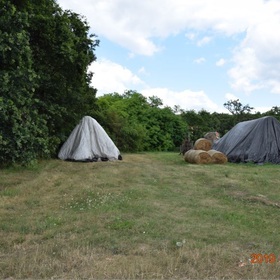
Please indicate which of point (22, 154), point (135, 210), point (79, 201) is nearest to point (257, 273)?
point (135, 210)

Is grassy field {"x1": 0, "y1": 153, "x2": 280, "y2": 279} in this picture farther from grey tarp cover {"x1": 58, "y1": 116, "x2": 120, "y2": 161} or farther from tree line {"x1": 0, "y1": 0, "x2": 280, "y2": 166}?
grey tarp cover {"x1": 58, "y1": 116, "x2": 120, "y2": 161}

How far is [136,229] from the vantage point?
4.38 meters

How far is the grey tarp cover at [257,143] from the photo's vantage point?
1453 centimetres

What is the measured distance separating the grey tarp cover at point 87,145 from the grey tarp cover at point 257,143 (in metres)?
5.77

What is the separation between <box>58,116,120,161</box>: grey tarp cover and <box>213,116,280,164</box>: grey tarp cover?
5.77 m

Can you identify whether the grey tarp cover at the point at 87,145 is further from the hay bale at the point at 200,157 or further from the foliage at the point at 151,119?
the foliage at the point at 151,119

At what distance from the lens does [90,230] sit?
4402 mm

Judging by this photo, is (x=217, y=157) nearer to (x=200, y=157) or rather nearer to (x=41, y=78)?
(x=200, y=157)

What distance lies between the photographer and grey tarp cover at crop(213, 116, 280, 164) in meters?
14.5

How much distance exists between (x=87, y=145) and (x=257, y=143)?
7.71 metres

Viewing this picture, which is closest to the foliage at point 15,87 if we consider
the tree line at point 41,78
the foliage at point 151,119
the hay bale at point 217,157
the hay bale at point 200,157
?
the tree line at point 41,78

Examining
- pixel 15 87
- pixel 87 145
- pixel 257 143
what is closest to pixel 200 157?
pixel 257 143

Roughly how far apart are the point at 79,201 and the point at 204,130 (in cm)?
2337

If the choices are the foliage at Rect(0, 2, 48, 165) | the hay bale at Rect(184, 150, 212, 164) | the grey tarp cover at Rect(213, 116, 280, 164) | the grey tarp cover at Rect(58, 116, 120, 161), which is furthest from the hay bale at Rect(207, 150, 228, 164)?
the foliage at Rect(0, 2, 48, 165)
